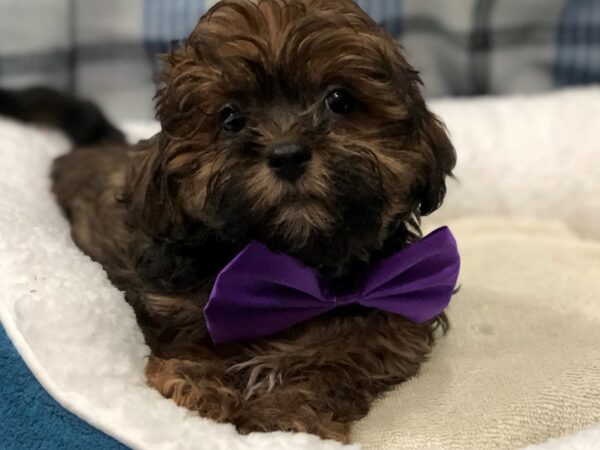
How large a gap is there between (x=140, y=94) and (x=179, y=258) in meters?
1.96

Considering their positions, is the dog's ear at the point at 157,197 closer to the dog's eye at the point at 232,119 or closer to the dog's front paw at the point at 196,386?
the dog's eye at the point at 232,119

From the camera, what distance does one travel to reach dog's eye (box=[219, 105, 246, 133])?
64.6 inches

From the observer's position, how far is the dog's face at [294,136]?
60.1 inches

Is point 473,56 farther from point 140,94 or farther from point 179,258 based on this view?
point 179,258

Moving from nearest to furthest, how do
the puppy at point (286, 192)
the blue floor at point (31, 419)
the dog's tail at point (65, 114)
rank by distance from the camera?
the blue floor at point (31, 419) < the puppy at point (286, 192) < the dog's tail at point (65, 114)

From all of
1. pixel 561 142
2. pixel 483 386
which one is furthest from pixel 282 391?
pixel 561 142

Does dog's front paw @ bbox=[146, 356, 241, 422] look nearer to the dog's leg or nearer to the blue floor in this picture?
the dog's leg

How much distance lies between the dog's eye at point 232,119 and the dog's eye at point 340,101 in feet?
0.51

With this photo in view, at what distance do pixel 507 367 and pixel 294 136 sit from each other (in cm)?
65

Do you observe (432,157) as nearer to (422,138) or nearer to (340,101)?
(422,138)

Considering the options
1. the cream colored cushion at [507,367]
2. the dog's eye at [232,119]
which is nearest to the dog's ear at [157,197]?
the dog's eye at [232,119]

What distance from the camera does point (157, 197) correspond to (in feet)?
5.69

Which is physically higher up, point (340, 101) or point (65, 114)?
point (340, 101)

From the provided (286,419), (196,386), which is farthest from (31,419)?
(286,419)
